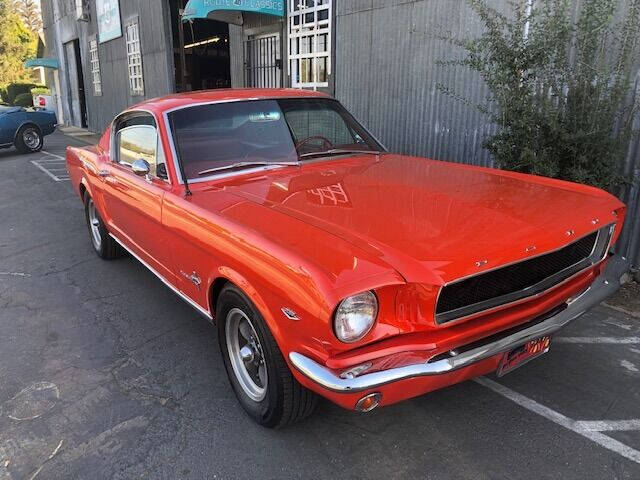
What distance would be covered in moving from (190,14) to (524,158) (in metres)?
6.57

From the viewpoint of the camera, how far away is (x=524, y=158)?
13.9 ft

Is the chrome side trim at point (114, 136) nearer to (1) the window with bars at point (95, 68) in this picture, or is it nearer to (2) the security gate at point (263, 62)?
(2) the security gate at point (263, 62)

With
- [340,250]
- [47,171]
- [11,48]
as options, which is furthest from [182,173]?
[11,48]

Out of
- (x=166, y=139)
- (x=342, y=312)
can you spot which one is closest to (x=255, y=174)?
(x=166, y=139)

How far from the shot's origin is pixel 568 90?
4250 millimetres

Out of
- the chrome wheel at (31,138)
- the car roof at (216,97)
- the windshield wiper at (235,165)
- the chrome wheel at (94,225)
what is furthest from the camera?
the chrome wheel at (31,138)

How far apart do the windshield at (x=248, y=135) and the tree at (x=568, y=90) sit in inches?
57.9

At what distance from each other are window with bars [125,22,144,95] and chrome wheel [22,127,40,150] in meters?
3.02

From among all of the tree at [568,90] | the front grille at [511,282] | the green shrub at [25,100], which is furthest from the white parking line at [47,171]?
the green shrub at [25,100]

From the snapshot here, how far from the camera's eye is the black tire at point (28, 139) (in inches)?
566

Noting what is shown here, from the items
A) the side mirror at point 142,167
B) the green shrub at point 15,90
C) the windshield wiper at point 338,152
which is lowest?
the side mirror at point 142,167

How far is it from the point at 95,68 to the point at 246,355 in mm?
19233

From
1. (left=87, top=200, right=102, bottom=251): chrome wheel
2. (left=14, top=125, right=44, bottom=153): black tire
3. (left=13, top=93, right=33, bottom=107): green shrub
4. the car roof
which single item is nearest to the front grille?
the car roof

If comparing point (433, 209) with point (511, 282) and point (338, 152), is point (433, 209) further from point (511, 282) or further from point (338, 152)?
point (338, 152)
